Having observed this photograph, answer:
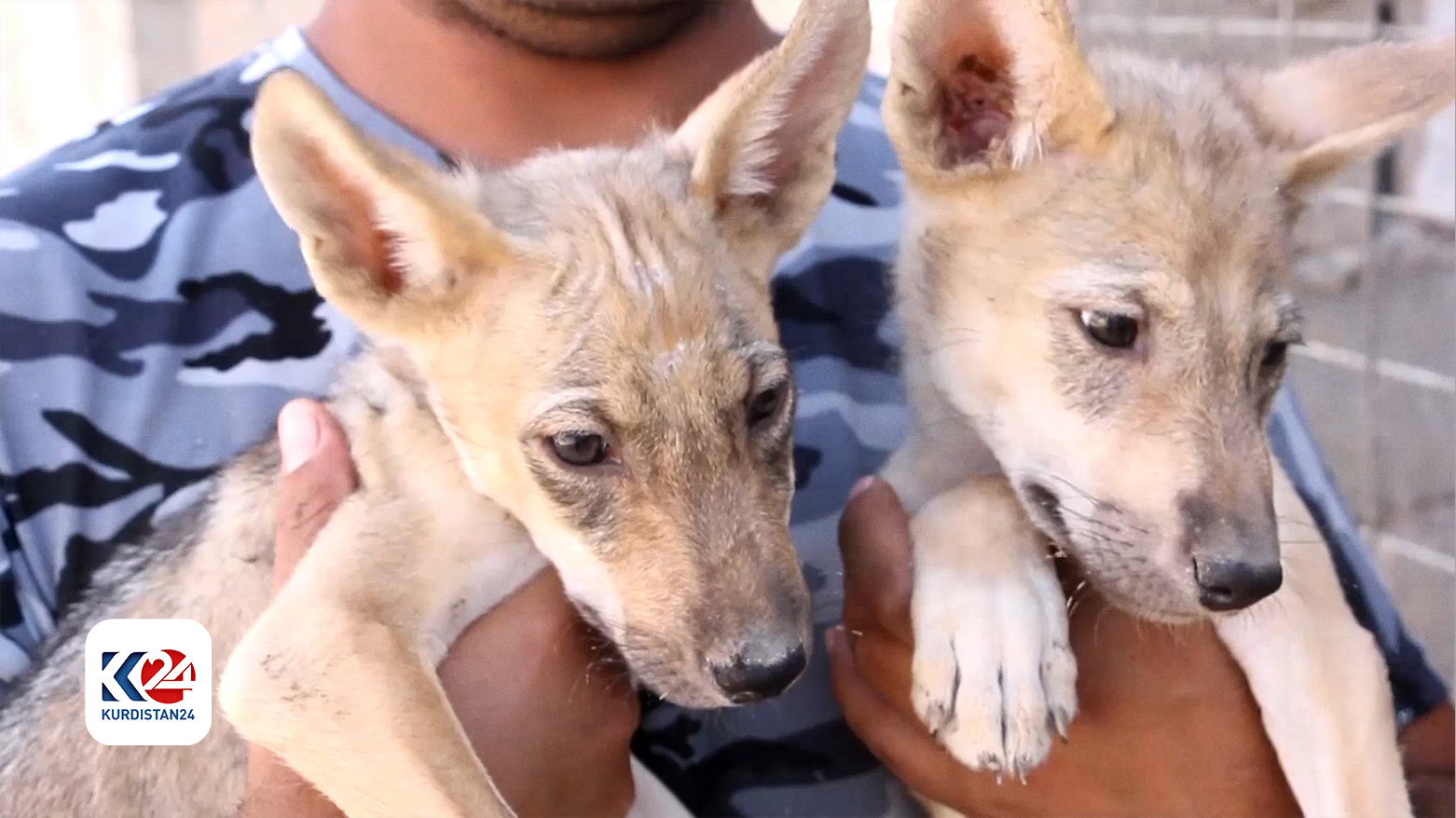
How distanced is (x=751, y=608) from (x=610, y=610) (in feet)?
0.59

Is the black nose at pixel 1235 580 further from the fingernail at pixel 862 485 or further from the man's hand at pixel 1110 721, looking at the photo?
the fingernail at pixel 862 485

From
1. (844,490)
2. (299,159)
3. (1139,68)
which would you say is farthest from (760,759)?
(1139,68)

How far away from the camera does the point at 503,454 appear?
137 centimetres

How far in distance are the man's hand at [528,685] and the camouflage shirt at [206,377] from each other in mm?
166

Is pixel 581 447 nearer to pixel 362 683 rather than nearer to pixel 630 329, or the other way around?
pixel 630 329

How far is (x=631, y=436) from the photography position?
1.28 metres

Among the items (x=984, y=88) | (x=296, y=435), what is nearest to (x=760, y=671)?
(x=296, y=435)

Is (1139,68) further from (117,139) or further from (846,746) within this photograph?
(117,139)

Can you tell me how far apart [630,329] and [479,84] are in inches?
26.3

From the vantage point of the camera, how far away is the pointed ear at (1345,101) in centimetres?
156

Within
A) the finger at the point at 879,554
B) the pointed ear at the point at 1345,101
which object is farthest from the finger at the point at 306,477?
the pointed ear at the point at 1345,101

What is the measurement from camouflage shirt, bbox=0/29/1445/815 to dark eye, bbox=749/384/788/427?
335 mm

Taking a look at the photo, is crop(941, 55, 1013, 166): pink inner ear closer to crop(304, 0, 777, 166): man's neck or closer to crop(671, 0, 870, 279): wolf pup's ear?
crop(671, 0, 870, 279): wolf pup's ear

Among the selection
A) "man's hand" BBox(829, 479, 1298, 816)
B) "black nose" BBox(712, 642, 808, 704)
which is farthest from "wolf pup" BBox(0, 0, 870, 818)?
"man's hand" BBox(829, 479, 1298, 816)
